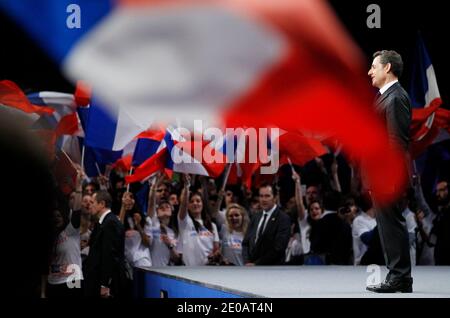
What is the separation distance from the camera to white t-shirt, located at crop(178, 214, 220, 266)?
7.39 metres

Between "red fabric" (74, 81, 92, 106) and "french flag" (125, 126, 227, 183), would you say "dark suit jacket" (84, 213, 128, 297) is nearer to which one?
"french flag" (125, 126, 227, 183)

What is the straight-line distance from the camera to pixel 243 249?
7.41m

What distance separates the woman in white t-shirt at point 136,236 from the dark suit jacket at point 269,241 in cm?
96

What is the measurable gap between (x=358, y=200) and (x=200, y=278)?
2976mm

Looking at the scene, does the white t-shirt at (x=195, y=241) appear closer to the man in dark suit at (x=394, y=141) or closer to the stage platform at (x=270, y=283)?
the stage platform at (x=270, y=283)

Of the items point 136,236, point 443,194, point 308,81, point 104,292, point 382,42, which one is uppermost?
point 382,42

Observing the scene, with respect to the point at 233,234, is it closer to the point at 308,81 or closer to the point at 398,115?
the point at 308,81

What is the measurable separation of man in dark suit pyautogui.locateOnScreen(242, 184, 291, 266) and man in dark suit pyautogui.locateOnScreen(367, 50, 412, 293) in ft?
9.52

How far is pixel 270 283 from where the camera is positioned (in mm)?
5180

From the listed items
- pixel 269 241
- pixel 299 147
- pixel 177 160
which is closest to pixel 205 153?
pixel 177 160

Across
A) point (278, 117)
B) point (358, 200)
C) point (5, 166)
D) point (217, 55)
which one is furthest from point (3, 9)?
point (5, 166)

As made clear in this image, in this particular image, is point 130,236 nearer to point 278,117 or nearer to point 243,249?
point 243,249

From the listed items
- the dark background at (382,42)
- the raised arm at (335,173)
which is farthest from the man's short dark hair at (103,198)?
the dark background at (382,42)

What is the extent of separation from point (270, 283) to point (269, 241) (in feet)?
6.65
